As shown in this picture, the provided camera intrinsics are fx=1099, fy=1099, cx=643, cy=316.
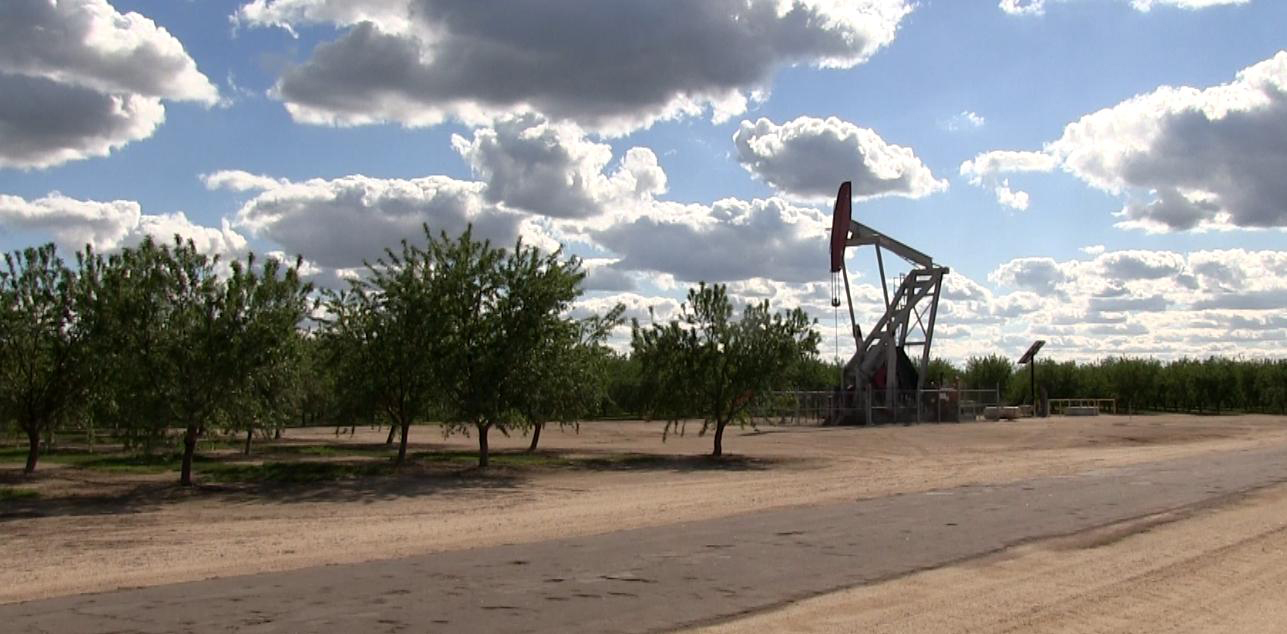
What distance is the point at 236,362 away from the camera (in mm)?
25453

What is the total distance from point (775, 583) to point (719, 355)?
26.2 m

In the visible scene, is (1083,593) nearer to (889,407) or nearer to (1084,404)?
(889,407)

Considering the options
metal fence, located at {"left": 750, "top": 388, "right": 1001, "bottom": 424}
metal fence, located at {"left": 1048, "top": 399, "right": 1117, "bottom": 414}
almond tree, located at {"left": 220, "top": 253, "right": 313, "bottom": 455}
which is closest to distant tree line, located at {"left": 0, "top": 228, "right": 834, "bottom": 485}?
almond tree, located at {"left": 220, "top": 253, "right": 313, "bottom": 455}

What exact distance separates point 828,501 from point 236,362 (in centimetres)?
1384

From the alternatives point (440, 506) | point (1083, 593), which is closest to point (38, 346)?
point (440, 506)

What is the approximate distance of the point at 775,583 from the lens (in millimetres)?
12031

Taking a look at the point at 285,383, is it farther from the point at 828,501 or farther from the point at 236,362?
the point at 828,501

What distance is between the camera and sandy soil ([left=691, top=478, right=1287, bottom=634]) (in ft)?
33.1

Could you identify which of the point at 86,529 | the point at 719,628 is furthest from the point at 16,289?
the point at 719,628

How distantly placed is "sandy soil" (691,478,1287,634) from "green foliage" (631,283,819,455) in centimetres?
2187

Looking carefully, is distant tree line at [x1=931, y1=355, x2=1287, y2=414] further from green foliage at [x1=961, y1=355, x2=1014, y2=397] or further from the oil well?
the oil well

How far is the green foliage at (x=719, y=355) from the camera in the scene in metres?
37.8

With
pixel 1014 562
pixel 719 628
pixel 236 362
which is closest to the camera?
pixel 719 628

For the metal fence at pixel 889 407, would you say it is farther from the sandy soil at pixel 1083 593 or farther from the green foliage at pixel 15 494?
the sandy soil at pixel 1083 593
